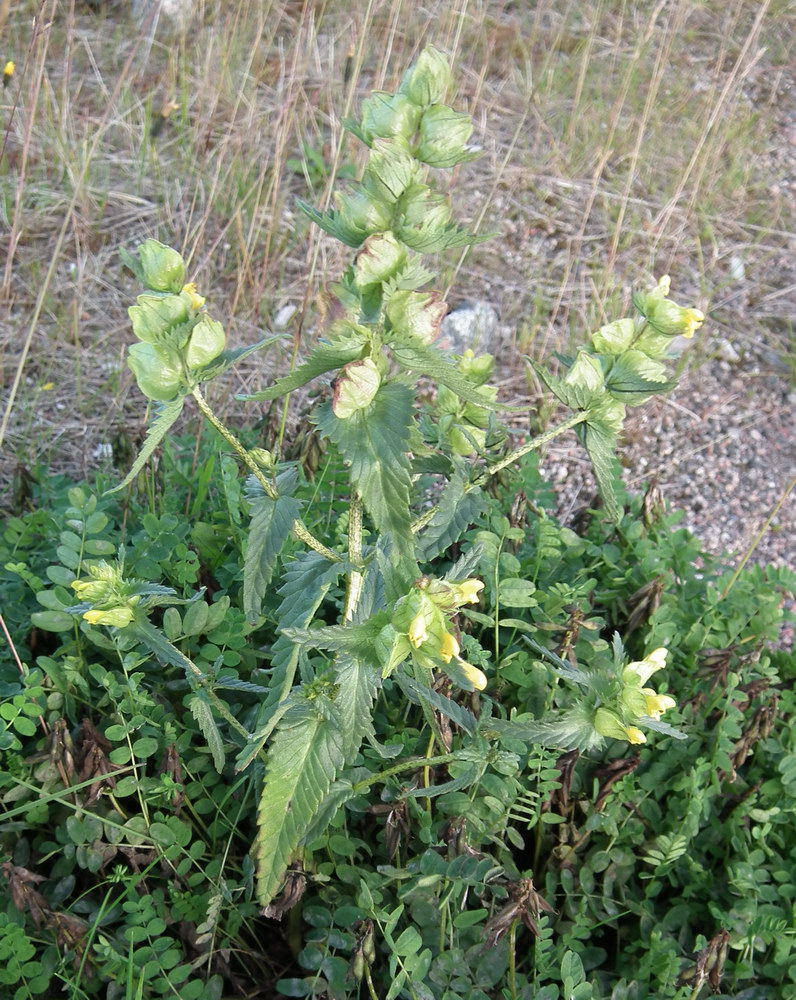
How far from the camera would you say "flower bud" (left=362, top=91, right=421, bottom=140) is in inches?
43.5

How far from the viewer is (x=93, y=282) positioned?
121 inches

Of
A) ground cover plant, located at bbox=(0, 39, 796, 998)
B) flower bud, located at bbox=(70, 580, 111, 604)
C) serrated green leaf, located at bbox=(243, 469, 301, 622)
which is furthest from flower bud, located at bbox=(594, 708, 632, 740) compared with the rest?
flower bud, located at bbox=(70, 580, 111, 604)

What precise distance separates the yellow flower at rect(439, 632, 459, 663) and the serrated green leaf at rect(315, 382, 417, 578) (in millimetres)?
91

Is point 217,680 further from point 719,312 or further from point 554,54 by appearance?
point 554,54

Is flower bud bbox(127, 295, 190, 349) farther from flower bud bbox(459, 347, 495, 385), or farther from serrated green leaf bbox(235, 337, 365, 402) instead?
flower bud bbox(459, 347, 495, 385)

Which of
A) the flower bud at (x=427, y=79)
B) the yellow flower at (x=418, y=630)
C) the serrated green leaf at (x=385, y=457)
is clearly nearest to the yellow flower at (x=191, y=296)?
the serrated green leaf at (x=385, y=457)

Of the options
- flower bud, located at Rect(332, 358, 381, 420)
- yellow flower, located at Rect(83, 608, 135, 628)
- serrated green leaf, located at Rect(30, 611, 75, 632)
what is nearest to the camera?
flower bud, located at Rect(332, 358, 381, 420)

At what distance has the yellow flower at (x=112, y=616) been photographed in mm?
1245

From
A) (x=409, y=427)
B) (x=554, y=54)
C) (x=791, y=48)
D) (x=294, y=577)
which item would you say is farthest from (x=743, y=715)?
(x=791, y=48)

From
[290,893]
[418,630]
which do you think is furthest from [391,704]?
[418,630]

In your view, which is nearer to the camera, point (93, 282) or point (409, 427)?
point (409, 427)

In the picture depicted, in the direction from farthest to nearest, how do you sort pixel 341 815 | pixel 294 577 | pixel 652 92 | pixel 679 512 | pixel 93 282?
pixel 93 282
pixel 652 92
pixel 679 512
pixel 341 815
pixel 294 577

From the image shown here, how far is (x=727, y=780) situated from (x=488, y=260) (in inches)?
84.0

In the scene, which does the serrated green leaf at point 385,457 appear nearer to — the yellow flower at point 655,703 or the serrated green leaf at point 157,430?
the serrated green leaf at point 157,430
